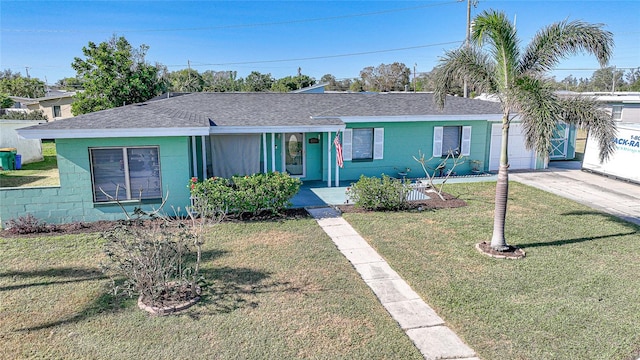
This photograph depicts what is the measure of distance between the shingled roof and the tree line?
207 cm

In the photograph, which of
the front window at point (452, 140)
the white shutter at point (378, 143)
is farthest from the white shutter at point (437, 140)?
the white shutter at point (378, 143)

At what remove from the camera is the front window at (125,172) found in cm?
1095

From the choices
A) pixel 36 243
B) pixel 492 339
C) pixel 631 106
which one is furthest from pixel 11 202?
pixel 631 106

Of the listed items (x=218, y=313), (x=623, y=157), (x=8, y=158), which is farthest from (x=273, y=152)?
(x=623, y=157)

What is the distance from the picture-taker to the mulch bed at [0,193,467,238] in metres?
10.3

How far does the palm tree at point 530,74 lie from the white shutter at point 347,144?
269 inches

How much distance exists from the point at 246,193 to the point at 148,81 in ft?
48.5

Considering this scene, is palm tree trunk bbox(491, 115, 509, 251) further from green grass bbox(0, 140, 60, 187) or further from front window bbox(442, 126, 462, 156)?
green grass bbox(0, 140, 60, 187)

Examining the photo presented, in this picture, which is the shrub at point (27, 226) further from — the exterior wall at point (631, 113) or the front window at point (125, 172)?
the exterior wall at point (631, 113)

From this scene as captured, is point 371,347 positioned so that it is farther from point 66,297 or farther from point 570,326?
point 66,297

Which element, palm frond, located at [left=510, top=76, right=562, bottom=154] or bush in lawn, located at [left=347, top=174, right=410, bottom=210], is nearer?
palm frond, located at [left=510, top=76, right=562, bottom=154]

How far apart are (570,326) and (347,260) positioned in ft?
13.1

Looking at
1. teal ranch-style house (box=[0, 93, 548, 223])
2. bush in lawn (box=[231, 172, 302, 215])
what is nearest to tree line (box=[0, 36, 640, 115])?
teal ranch-style house (box=[0, 93, 548, 223])

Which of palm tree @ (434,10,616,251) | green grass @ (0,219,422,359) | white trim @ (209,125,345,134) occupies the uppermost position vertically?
palm tree @ (434,10,616,251)
